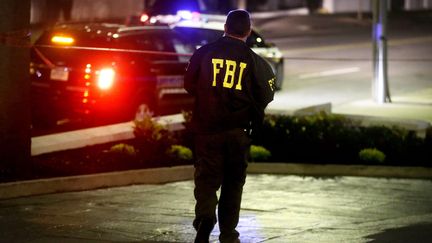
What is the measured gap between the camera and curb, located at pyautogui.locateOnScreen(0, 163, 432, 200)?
391 inches

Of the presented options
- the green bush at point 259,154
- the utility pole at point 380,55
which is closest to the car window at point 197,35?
the utility pole at point 380,55

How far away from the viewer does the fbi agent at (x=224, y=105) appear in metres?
7.20

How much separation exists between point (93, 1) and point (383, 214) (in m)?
29.9

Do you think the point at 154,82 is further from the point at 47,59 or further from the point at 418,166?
the point at 418,166

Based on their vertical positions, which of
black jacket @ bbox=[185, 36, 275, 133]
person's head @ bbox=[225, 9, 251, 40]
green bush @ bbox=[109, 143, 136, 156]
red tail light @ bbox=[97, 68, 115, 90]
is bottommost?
green bush @ bbox=[109, 143, 136, 156]

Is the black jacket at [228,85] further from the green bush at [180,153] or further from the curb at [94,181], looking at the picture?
the green bush at [180,153]

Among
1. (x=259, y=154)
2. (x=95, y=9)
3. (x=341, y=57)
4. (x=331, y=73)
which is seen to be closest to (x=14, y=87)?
(x=259, y=154)

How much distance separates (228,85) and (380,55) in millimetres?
11714

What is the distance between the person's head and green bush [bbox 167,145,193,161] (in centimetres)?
450

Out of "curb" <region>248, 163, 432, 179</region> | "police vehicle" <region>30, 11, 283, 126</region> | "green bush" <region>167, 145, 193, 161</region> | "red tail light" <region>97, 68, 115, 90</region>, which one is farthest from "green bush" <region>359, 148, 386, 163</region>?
"red tail light" <region>97, 68, 115, 90</region>

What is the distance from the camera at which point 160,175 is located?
1093cm

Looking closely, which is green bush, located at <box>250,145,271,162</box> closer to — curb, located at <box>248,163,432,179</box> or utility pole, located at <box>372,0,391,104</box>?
curb, located at <box>248,163,432,179</box>

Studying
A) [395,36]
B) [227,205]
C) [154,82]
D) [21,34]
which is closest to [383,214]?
[227,205]

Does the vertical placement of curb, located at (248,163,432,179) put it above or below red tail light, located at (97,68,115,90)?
below
